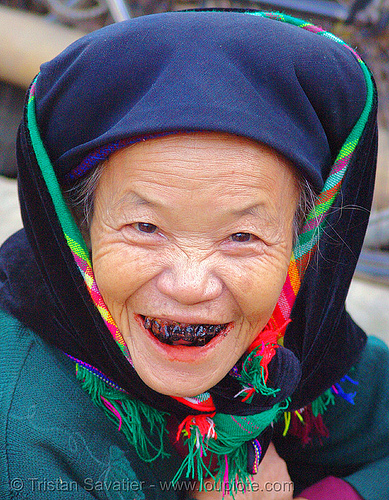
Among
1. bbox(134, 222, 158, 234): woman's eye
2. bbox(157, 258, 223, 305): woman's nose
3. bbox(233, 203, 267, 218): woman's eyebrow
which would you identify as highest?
bbox(233, 203, 267, 218): woman's eyebrow

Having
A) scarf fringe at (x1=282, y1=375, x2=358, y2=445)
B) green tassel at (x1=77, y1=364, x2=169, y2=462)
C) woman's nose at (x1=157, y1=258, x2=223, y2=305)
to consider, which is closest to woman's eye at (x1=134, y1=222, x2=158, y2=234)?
woman's nose at (x1=157, y1=258, x2=223, y2=305)

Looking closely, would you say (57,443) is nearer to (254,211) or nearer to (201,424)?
(201,424)

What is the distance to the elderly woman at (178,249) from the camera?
1351 millimetres

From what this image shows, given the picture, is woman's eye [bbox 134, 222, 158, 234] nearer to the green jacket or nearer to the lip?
the lip

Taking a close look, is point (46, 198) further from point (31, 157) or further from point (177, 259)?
point (177, 259)

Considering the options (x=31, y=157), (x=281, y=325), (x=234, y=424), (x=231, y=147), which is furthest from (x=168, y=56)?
(x=234, y=424)

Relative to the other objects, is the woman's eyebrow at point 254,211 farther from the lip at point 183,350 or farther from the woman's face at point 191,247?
the lip at point 183,350

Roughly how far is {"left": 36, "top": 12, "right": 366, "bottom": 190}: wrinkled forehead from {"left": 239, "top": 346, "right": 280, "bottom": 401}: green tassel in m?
0.58

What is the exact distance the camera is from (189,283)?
4.52 ft

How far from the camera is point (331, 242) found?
1.72m

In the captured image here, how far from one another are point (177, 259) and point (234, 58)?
537 mm

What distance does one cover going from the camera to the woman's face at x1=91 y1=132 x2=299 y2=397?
1352 millimetres

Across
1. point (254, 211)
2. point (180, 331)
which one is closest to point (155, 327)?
point (180, 331)

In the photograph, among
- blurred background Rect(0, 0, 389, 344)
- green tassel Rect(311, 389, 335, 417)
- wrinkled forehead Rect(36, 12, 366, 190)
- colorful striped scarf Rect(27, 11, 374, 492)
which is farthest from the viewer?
blurred background Rect(0, 0, 389, 344)
